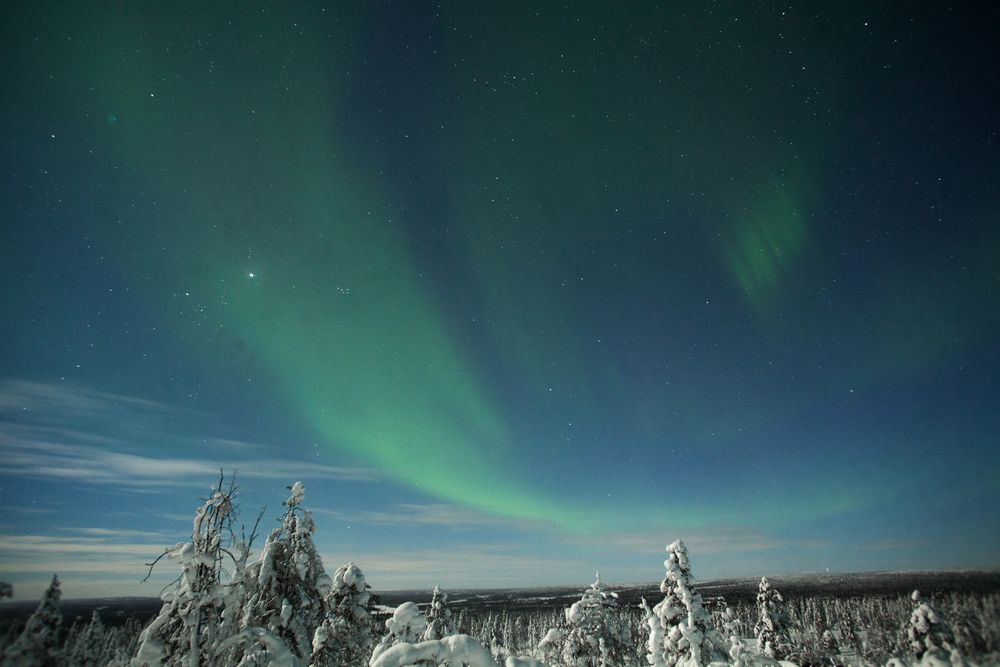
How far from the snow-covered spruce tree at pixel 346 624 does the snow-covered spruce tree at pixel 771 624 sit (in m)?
27.0

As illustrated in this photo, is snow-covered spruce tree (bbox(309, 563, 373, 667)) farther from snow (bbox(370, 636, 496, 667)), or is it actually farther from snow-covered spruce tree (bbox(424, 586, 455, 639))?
snow (bbox(370, 636, 496, 667))

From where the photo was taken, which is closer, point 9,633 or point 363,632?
point 9,633

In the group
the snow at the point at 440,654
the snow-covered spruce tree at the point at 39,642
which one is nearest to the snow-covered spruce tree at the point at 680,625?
the snow at the point at 440,654

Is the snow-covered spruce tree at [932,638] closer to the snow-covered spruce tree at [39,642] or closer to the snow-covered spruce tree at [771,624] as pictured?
the snow-covered spruce tree at [39,642]

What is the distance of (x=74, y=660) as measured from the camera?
5629 millimetres

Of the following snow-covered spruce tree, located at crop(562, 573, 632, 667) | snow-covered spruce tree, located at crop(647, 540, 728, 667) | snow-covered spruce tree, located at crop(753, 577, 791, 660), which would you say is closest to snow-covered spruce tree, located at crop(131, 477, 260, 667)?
snow-covered spruce tree, located at crop(647, 540, 728, 667)

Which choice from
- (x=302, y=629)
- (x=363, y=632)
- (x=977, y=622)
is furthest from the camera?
(x=363, y=632)

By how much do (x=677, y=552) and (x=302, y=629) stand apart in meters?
17.9

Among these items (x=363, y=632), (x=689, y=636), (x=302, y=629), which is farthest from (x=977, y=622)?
(x=363, y=632)

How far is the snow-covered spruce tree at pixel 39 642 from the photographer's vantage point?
13.9ft

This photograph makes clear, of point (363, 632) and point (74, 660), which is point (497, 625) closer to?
point (363, 632)

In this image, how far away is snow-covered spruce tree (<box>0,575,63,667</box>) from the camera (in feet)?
13.9

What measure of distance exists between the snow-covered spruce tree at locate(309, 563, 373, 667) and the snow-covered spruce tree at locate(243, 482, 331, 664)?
0.67 metres

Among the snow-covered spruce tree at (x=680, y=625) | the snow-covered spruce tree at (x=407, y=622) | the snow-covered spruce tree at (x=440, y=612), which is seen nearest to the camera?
the snow-covered spruce tree at (x=407, y=622)
